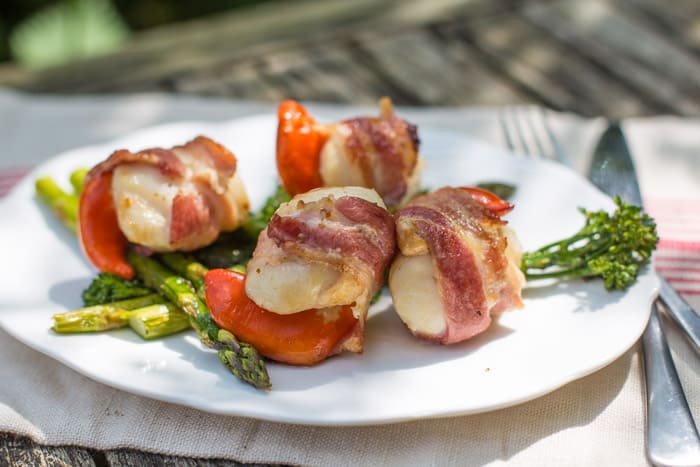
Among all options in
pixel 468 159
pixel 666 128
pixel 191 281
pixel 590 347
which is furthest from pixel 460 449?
pixel 666 128

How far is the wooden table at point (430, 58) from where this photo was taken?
19.7ft

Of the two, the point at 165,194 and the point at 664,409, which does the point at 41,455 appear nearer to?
the point at 165,194

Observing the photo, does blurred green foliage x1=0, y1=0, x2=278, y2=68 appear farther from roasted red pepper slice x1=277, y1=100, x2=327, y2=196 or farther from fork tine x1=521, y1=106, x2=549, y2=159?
roasted red pepper slice x1=277, y1=100, x2=327, y2=196

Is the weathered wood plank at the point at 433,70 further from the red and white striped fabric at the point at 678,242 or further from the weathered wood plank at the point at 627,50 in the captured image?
the red and white striped fabric at the point at 678,242

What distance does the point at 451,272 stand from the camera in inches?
123

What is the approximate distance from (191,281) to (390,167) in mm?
995

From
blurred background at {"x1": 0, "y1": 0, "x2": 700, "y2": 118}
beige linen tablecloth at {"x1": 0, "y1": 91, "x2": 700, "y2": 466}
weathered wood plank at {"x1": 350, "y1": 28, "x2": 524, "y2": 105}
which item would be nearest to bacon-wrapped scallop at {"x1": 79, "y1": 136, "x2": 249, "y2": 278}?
beige linen tablecloth at {"x1": 0, "y1": 91, "x2": 700, "y2": 466}

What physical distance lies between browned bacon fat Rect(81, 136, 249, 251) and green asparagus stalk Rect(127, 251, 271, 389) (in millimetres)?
110

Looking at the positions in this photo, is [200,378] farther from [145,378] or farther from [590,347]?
[590,347]

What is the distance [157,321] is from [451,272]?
1.12m

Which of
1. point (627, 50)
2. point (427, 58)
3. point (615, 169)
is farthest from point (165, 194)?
point (627, 50)

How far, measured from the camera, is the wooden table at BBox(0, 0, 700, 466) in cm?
599

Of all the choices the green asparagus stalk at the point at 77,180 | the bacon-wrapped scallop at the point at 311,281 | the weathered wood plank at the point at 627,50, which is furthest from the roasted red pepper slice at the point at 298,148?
the weathered wood plank at the point at 627,50

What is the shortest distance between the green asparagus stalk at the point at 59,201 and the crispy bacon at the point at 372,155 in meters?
1.16
